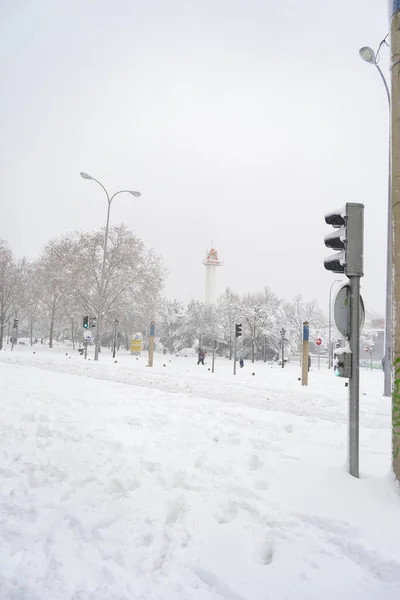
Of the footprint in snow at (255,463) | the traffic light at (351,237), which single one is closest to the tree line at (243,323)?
the footprint in snow at (255,463)

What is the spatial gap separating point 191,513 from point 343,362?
6.86ft

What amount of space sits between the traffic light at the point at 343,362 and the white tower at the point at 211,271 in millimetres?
110771

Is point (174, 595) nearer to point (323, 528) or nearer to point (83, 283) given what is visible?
point (323, 528)

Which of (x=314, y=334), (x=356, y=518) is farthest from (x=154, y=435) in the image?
(x=314, y=334)

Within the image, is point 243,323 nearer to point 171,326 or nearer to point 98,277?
point 171,326

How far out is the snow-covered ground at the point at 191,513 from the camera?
2.39 meters

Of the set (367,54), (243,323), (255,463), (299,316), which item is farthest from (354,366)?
(299,316)

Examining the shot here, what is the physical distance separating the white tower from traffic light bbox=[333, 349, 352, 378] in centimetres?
11077

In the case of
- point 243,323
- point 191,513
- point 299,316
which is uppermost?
point 299,316

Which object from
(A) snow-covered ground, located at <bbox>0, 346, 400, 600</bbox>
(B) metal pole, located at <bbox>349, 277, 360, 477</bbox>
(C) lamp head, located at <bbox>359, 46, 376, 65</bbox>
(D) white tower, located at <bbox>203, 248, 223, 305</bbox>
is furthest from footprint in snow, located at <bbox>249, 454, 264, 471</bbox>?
(D) white tower, located at <bbox>203, 248, 223, 305</bbox>

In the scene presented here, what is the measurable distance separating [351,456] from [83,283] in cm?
3675

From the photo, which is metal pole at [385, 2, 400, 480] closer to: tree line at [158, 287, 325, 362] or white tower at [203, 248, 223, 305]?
tree line at [158, 287, 325, 362]

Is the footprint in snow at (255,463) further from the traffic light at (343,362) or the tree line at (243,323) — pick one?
the tree line at (243,323)

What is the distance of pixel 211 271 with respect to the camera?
127688mm
